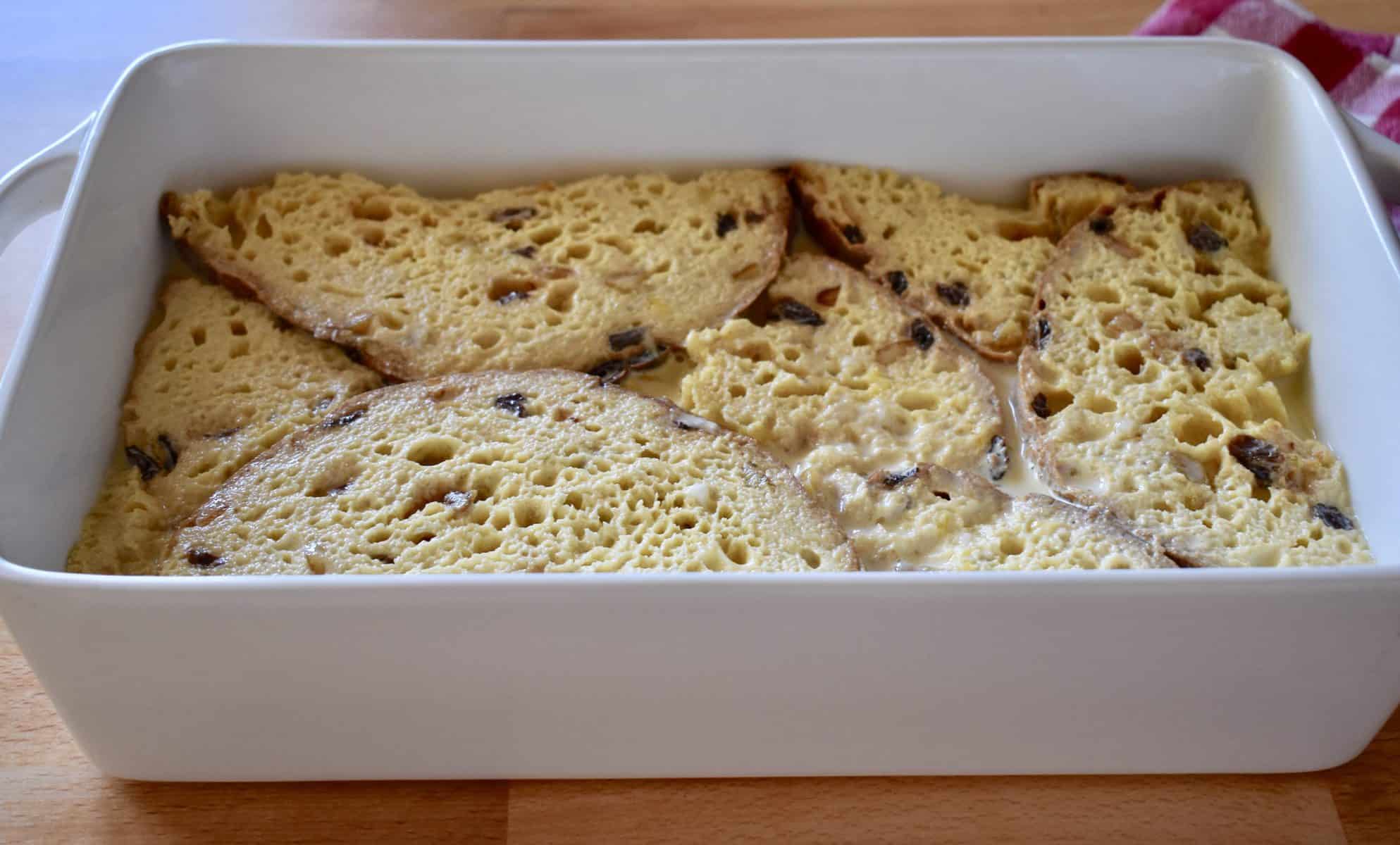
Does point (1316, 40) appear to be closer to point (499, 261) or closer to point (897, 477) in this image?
point (897, 477)

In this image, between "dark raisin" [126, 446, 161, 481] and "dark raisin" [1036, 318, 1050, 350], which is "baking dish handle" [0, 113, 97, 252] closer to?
"dark raisin" [126, 446, 161, 481]

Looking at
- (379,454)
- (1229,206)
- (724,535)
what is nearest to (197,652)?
(379,454)

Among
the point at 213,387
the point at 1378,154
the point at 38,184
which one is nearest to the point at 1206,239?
the point at 1378,154

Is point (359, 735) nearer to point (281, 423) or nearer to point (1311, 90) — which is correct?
point (281, 423)

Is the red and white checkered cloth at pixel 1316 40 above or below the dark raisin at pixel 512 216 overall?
above

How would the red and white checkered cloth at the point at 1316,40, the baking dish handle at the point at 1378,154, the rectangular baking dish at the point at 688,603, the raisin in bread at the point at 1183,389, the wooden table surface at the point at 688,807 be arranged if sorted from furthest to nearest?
the red and white checkered cloth at the point at 1316,40, the baking dish handle at the point at 1378,154, the raisin in bread at the point at 1183,389, the wooden table surface at the point at 688,807, the rectangular baking dish at the point at 688,603

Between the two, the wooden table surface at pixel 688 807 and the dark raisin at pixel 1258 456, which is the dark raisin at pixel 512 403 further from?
the dark raisin at pixel 1258 456

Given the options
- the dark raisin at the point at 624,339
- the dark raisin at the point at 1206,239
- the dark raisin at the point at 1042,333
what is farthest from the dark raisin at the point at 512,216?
the dark raisin at the point at 1206,239
